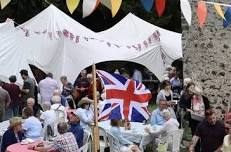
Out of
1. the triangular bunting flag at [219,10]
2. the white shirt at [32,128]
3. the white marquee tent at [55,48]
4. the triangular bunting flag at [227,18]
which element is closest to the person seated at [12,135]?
the white shirt at [32,128]

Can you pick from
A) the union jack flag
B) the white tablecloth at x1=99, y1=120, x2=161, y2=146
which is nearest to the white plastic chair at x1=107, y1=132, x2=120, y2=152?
Answer: the white tablecloth at x1=99, y1=120, x2=161, y2=146

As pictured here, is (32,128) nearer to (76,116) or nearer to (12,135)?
(12,135)

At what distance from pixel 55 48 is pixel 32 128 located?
6.49m

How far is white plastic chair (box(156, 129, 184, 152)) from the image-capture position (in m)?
10.4

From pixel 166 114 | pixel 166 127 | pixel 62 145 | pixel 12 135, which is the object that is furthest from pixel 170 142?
pixel 12 135

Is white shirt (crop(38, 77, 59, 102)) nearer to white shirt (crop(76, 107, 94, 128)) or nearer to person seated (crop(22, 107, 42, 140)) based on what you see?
white shirt (crop(76, 107, 94, 128))

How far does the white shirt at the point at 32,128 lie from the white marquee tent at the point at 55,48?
503cm

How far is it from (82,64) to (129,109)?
722 cm

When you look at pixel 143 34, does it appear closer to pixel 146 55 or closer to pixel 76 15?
pixel 146 55

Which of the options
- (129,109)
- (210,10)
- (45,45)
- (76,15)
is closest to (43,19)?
(45,45)

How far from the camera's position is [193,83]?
12086mm

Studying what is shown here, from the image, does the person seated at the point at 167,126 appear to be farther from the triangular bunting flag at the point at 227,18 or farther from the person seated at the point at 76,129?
the triangular bunting flag at the point at 227,18

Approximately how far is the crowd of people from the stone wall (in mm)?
344

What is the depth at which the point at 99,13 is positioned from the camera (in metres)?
28.2
